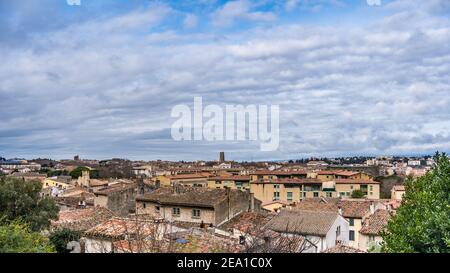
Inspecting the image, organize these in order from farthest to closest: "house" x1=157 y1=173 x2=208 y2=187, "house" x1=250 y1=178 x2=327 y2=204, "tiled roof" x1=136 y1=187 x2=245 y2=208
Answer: "tiled roof" x1=136 y1=187 x2=245 y2=208
"house" x1=250 y1=178 x2=327 y2=204
"house" x1=157 y1=173 x2=208 y2=187

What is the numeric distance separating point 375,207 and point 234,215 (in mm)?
6519

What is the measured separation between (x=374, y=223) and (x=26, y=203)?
13.2 meters

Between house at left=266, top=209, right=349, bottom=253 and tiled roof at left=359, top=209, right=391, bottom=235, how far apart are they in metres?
1.01

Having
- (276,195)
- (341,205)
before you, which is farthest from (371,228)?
(276,195)

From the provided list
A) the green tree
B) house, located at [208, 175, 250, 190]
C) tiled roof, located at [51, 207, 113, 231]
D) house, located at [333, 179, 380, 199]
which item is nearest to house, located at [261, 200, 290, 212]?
house, located at [333, 179, 380, 199]

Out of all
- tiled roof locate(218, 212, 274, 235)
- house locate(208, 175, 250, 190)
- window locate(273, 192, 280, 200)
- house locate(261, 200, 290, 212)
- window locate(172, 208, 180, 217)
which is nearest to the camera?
house locate(208, 175, 250, 190)

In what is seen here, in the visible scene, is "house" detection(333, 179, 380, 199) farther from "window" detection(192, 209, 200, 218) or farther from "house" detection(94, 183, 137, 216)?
"house" detection(94, 183, 137, 216)

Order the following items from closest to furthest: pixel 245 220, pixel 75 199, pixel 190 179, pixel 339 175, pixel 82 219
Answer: pixel 339 175
pixel 82 219
pixel 190 179
pixel 245 220
pixel 75 199

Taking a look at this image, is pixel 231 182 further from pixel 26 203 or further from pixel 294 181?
pixel 26 203

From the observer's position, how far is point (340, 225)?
→ 1695 cm

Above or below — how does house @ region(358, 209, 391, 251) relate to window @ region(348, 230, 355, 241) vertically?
above

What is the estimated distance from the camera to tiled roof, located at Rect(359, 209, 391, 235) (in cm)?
1728

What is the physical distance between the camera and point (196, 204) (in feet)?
58.8
